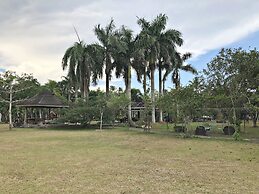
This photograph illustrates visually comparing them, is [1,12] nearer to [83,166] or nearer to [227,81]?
[83,166]

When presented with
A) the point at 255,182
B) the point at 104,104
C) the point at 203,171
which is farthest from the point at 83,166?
the point at 104,104

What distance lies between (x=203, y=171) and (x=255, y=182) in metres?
1.56

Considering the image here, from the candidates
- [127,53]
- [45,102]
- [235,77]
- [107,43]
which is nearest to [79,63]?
[107,43]

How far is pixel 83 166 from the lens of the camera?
8.81 meters

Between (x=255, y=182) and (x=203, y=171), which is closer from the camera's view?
(x=255, y=182)

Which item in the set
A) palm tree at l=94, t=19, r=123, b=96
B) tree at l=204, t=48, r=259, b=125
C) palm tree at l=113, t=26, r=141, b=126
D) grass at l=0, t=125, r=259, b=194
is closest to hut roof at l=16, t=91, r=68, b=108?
palm tree at l=94, t=19, r=123, b=96

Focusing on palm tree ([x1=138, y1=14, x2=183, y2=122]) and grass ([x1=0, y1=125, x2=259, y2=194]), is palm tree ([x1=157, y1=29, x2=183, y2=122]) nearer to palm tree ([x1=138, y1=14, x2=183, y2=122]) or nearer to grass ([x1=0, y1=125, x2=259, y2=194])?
palm tree ([x1=138, y1=14, x2=183, y2=122])

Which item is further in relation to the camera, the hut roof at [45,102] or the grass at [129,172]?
the hut roof at [45,102]

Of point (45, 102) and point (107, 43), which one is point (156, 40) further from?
point (45, 102)

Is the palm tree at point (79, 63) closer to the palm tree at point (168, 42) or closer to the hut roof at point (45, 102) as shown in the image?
the hut roof at point (45, 102)

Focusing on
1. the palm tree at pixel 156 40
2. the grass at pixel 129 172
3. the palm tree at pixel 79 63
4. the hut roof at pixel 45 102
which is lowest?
the grass at pixel 129 172

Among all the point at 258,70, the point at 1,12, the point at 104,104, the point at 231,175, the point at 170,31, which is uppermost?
the point at 170,31

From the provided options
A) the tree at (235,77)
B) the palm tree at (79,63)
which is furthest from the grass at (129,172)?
the palm tree at (79,63)

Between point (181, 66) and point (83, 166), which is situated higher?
point (181, 66)
